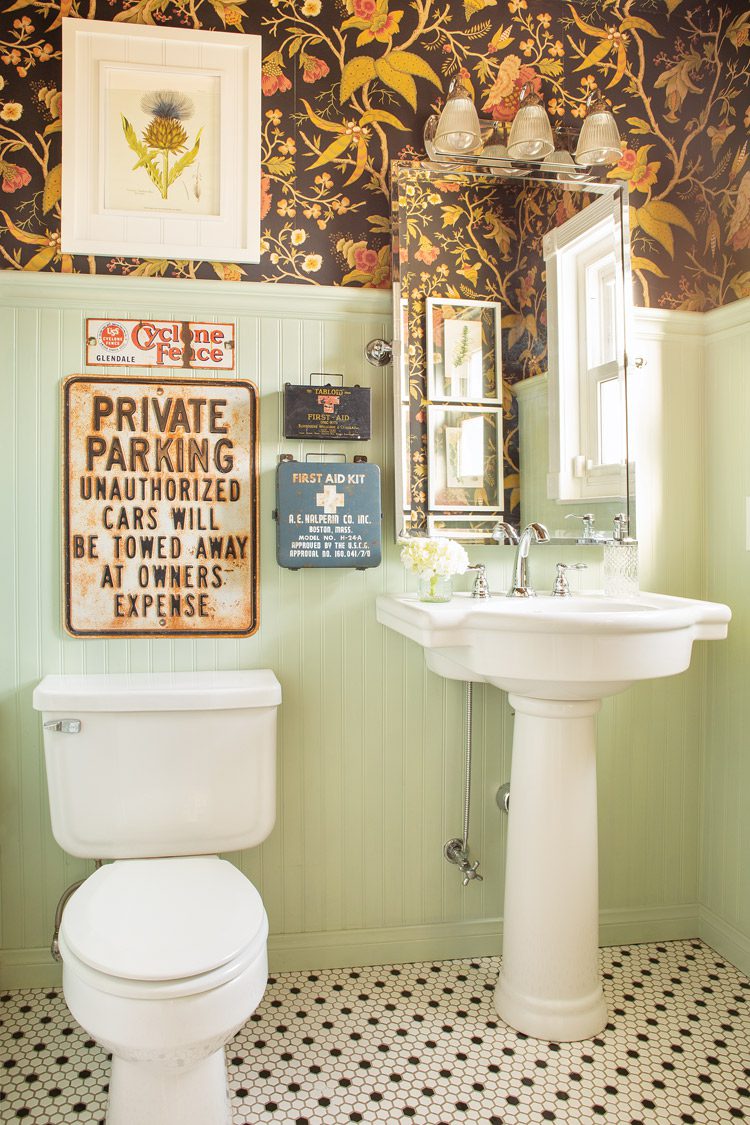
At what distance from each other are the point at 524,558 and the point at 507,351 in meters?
0.53

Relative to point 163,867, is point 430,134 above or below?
above

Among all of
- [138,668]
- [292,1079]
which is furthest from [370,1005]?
[138,668]

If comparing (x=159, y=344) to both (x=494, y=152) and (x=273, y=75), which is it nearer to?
(x=273, y=75)

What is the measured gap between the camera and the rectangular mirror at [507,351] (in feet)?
6.39

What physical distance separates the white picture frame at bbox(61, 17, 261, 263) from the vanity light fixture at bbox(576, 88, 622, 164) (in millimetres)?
829

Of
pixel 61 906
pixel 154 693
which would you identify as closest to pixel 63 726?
pixel 154 693

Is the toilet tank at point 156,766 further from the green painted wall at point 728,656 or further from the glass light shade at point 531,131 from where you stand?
the glass light shade at point 531,131

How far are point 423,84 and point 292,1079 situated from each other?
2.34 metres

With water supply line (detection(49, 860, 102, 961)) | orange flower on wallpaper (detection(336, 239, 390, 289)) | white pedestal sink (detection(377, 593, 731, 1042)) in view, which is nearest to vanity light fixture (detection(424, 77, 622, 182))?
orange flower on wallpaper (detection(336, 239, 390, 289))

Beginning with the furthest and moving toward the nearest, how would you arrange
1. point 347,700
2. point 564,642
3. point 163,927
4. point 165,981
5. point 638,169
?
point 638,169
point 347,700
point 564,642
point 163,927
point 165,981

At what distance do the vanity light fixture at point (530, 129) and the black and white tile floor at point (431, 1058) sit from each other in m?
2.10

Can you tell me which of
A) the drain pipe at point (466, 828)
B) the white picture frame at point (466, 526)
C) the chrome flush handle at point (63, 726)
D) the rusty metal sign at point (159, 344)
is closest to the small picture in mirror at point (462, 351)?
the white picture frame at point (466, 526)

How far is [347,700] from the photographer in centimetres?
201

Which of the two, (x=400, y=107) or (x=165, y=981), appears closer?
(x=165, y=981)
